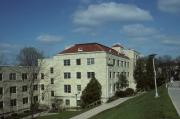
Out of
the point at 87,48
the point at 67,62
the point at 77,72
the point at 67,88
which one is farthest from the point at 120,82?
the point at 67,62

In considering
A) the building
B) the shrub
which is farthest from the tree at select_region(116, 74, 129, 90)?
the shrub

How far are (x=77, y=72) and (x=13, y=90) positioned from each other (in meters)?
13.7

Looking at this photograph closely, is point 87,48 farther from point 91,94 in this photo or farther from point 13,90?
point 13,90

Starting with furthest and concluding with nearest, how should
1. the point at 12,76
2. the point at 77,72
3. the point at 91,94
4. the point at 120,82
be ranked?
the point at 120,82 < the point at 77,72 < the point at 12,76 < the point at 91,94

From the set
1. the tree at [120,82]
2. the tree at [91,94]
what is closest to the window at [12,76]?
the tree at [91,94]

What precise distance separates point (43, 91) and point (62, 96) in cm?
660

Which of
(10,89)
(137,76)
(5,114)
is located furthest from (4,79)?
(137,76)

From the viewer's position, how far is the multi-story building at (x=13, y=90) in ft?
200

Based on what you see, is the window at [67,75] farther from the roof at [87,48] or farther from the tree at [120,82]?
the tree at [120,82]

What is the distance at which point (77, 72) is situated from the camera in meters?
66.9

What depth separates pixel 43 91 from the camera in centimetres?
7306

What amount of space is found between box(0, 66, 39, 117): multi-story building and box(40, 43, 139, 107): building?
5448 millimetres

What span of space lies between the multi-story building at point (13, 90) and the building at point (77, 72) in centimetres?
545

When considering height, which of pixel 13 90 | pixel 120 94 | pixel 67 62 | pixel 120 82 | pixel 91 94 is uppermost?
pixel 67 62
